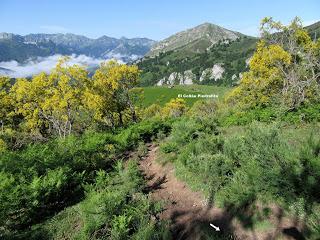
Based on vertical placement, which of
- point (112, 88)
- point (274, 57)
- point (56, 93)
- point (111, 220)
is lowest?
point (112, 88)

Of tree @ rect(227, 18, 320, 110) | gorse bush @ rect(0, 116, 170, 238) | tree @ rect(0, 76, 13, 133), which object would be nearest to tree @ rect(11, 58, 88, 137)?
tree @ rect(0, 76, 13, 133)

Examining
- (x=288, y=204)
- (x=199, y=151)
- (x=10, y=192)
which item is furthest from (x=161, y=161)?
(x=288, y=204)

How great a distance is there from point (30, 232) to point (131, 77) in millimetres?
27154

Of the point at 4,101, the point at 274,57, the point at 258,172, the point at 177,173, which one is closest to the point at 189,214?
the point at 258,172

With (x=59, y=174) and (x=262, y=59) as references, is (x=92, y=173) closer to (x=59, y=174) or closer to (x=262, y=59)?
(x=59, y=174)

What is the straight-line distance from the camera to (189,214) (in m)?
9.11

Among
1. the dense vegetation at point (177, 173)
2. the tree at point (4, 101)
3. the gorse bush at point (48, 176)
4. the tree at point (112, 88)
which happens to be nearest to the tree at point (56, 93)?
the tree at point (4, 101)

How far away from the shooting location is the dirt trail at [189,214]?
7.47m

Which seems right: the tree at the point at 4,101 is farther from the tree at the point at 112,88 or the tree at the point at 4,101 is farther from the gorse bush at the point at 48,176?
the gorse bush at the point at 48,176

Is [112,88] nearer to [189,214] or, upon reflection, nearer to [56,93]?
[56,93]

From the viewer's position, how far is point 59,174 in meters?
11.6

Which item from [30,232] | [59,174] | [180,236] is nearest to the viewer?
[180,236]

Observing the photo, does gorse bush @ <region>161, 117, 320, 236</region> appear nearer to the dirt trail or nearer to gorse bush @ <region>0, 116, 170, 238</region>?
the dirt trail

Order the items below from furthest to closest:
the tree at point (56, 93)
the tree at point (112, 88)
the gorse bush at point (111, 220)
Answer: the tree at point (112, 88)
the tree at point (56, 93)
the gorse bush at point (111, 220)
